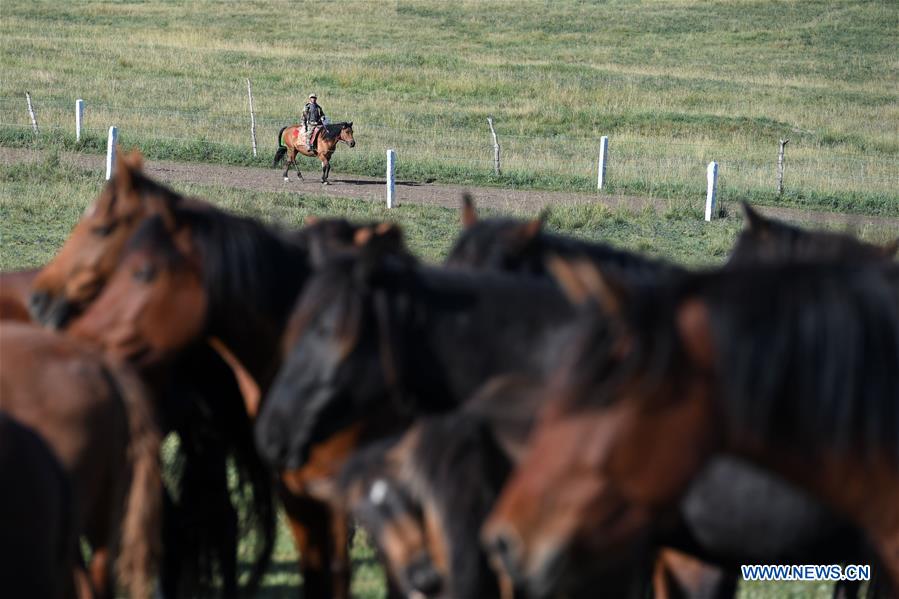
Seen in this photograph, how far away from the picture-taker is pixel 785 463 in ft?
9.42

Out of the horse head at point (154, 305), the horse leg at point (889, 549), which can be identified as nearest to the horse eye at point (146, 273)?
the horse head at point (154, 305)

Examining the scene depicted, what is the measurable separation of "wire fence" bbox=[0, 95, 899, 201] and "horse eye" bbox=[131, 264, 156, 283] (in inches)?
843

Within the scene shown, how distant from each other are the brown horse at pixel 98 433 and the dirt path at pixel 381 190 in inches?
665

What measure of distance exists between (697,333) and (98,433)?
2741 millimetres

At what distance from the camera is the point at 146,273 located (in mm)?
4992

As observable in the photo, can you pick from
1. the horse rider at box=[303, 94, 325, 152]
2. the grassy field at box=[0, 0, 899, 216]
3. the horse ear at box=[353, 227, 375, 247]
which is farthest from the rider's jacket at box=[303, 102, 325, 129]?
the horse ear at box=[353, 227, 375, 247]

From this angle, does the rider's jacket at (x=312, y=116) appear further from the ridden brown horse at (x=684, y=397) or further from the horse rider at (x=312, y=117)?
the ridden brown horse at (x=684, y=397)

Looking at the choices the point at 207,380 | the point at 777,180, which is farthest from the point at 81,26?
the point at 207,380

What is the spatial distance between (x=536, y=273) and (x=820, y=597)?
9.54 feet

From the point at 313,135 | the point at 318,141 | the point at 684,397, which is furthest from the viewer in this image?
the point at 313,135

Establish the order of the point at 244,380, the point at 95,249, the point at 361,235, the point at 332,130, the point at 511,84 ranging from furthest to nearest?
1. the point at 511,84
2. the point at 332,130
3. the point at 244,380
4. the point at 361,235
5. the point at 95,249

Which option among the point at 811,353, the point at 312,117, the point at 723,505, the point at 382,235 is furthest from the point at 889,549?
the point at 312,117

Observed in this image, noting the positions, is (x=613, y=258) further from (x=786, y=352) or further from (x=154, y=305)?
(x=786, y=352)

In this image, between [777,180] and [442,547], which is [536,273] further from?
[777,180]
